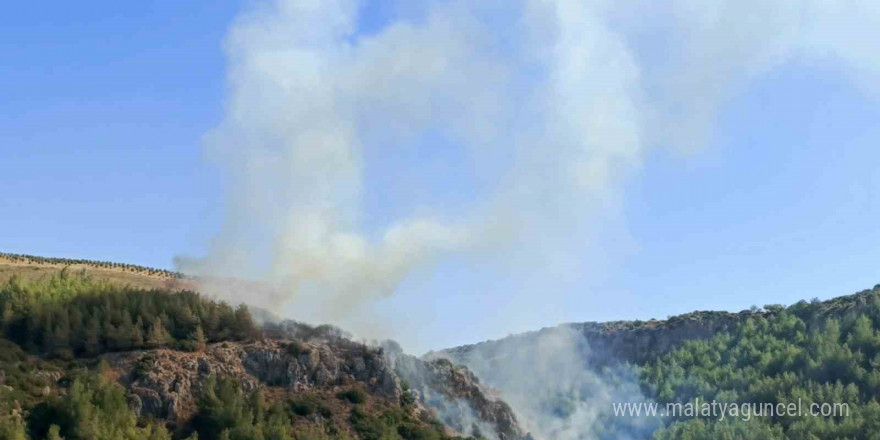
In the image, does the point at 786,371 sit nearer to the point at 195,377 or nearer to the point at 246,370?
the point at 246,370

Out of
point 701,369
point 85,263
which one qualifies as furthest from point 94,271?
point 701,369

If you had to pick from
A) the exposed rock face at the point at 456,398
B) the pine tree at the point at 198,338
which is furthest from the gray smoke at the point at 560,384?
the pine tree at the point at 198,338

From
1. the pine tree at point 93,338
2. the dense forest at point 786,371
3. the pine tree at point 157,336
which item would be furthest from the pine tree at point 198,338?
the dense forest at point 786,371

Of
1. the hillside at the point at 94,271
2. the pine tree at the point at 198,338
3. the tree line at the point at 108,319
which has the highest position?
the hillside at the point at 94,271

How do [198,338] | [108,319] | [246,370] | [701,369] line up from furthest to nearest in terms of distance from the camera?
[701,369] → [198,338] → [108,319] → [246,370]

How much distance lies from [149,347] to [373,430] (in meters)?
19.8

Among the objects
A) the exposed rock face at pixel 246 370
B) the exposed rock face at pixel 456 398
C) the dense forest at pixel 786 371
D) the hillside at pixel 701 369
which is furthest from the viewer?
the hillside at pixel 701 369

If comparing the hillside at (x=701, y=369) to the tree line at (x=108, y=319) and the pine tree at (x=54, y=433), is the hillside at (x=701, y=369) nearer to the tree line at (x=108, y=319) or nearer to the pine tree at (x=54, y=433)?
the tree line at (x=108, y=319)

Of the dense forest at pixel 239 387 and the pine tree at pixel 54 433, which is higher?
the dense forest at pixel 239 387

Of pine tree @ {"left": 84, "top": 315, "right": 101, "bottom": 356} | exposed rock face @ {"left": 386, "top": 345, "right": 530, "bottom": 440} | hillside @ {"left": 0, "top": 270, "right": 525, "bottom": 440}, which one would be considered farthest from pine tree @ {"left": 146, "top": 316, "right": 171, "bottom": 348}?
exposed rock face @ {"left": 386, "top": 345, "right": 530, "bottom": 440}

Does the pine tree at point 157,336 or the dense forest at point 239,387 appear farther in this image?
the pine tree at point 157,336

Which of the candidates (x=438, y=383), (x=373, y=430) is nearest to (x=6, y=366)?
(x=373, y=430)

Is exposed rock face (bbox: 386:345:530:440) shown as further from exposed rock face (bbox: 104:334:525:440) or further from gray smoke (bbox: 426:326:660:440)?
gray smoke (bbox: 426:326:660:440)

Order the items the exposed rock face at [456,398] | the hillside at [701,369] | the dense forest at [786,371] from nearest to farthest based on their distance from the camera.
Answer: the exposed rock face at [456,398] → the dense forest at [786,371] → the hillside at [701,369]
